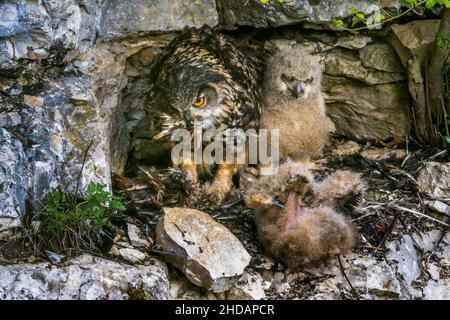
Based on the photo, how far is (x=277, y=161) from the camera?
17.7 feet

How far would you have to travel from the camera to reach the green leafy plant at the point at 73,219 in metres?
3.95

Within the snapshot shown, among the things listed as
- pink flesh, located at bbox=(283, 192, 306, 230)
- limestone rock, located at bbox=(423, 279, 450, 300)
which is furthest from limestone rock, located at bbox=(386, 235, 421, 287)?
pink flesh, located at bbox=(283, 192, 306, 230)

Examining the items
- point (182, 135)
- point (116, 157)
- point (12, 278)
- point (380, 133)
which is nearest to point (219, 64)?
point (182, 135)

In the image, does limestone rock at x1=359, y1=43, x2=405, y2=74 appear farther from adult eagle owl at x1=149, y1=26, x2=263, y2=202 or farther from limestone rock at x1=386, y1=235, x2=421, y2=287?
limestone rock at x1=386, y1=235, x2=421, y2=287

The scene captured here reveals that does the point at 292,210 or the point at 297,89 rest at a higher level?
the point at 297,89

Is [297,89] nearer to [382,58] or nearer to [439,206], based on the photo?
[382,58]

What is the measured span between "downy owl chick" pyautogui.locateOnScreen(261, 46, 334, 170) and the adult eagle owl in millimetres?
246

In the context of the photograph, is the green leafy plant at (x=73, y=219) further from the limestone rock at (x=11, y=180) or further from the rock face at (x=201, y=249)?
the rock face at (x=201, y=249)

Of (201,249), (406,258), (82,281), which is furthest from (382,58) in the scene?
(82,281)

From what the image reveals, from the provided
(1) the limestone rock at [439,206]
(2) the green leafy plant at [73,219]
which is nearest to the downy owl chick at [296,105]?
(1) the limestone rock at [439,206]

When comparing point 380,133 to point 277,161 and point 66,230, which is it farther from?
Result: point 66,230

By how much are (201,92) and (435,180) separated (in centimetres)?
186

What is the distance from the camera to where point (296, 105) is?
5.58 meters

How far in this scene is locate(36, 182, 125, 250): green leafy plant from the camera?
156 inches
